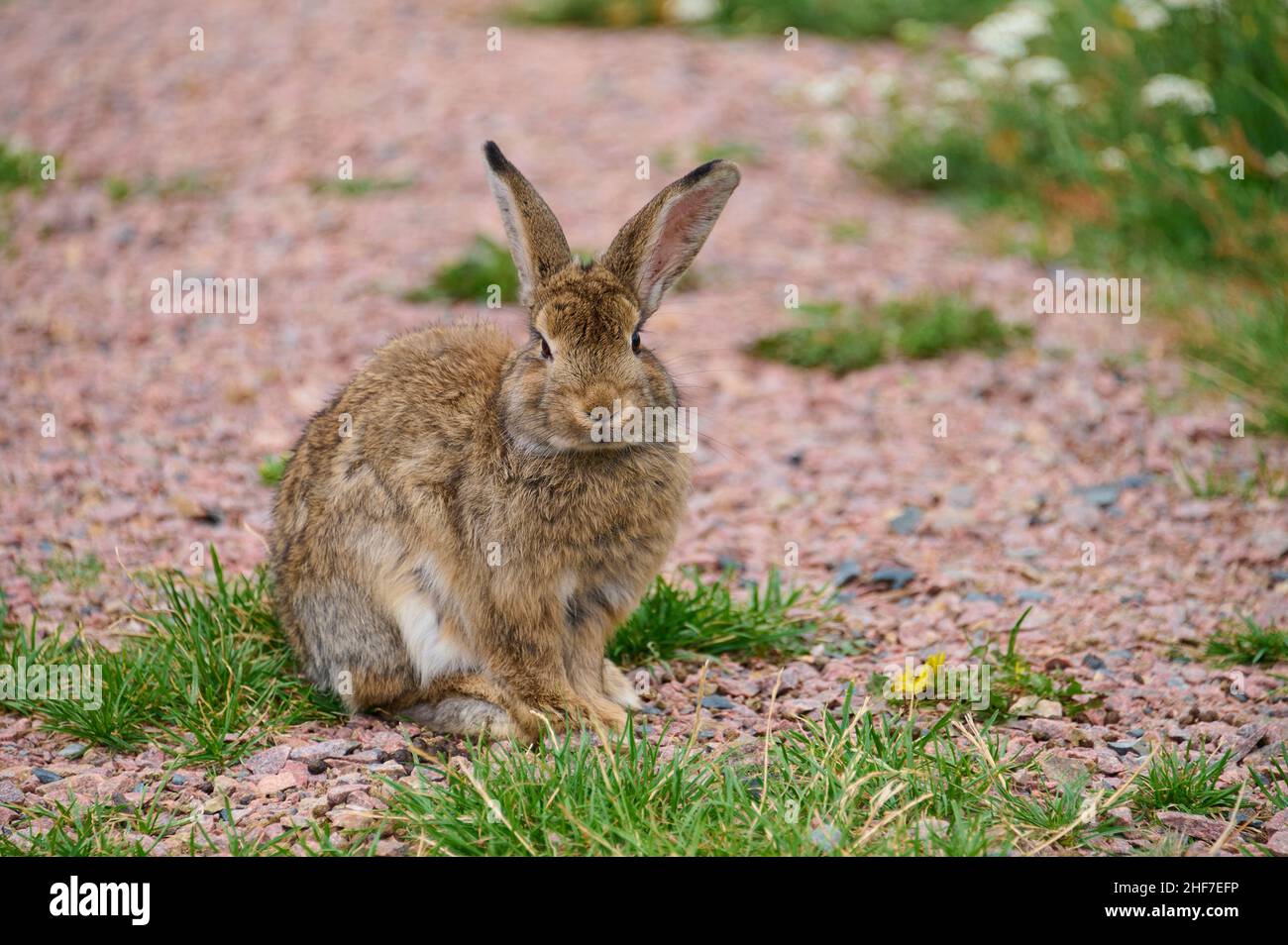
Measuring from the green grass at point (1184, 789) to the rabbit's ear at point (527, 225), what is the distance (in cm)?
259

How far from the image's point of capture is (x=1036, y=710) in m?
4.96

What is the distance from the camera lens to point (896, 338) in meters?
8.52

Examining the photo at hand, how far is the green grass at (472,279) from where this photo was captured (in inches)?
350

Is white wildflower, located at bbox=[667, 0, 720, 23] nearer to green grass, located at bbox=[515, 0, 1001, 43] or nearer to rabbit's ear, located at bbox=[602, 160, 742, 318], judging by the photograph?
green grass, located at bbox=[515, 0, 1001, 43]

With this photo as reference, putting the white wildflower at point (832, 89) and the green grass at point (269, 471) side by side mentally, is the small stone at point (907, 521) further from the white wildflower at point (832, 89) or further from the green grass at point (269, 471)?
the white wildflower at point (832, 89)

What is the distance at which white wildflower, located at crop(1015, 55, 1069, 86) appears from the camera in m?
10.1

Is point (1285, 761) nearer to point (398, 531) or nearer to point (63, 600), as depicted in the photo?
point (398, 531)
